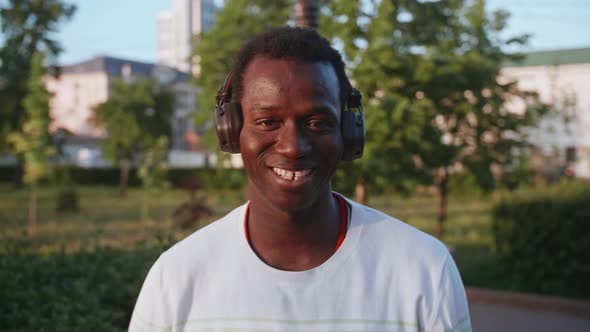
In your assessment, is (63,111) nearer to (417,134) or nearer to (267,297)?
(417,134)

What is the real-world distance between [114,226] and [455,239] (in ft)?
32.9

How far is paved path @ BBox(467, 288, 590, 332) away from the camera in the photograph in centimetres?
742

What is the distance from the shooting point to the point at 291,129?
1.80 m

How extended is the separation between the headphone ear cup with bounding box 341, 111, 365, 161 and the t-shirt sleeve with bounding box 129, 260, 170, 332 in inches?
28.6

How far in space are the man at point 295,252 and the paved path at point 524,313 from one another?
5.87 meters

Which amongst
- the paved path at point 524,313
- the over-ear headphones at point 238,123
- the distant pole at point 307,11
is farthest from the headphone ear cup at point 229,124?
the paved path at point 524,313

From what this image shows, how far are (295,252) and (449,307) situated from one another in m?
0.49

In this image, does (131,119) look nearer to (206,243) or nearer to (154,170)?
(154,170)

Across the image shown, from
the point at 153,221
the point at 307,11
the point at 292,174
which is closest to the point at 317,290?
the point at 292,174

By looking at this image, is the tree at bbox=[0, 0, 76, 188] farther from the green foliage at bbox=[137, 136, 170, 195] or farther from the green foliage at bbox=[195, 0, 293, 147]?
the green foliage at bbox=[195, 0, 293, 147]

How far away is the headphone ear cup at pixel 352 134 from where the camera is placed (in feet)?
6.56

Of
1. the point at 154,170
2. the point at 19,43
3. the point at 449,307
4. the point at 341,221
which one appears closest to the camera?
the point at 449,307

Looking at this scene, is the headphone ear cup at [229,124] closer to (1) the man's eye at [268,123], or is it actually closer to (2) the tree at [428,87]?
(1) the man's eye at [268,123]

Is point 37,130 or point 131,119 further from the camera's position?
point 131,119
